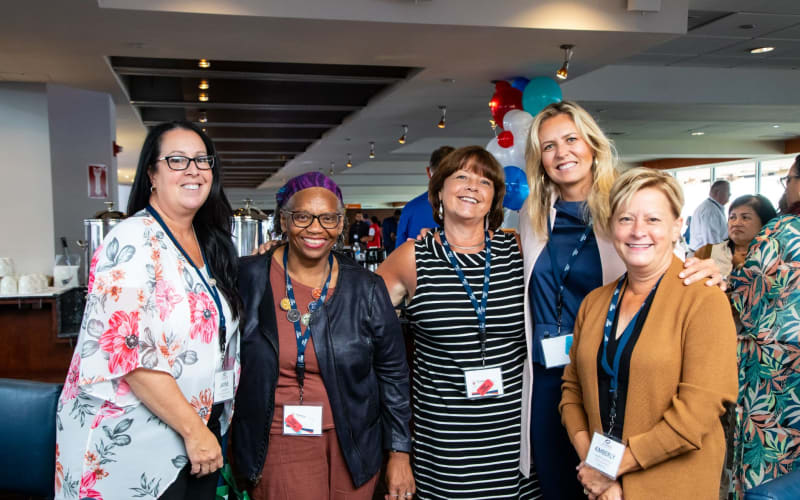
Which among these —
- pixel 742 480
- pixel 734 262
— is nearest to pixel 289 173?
pixel 734 262

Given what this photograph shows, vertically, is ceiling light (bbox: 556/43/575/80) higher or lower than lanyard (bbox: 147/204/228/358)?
higher

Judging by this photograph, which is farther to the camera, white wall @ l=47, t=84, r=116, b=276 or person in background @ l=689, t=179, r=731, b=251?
person in background @ l=689, t=179, r=731, b=251

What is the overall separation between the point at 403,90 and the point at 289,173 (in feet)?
29.0

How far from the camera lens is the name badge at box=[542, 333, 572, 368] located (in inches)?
73.2

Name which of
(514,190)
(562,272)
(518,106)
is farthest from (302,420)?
(518,106)

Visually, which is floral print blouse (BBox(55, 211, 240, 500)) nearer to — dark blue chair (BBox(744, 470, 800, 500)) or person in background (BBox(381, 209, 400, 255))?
dark blue chair (BBox(744, 470, 800, 500))

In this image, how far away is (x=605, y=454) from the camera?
148cm

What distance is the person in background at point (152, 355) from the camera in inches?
56.1

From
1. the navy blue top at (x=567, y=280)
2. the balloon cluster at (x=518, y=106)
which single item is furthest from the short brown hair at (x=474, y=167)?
the balloon cluster at (x=518, y=106)

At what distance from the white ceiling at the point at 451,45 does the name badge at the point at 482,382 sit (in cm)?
314

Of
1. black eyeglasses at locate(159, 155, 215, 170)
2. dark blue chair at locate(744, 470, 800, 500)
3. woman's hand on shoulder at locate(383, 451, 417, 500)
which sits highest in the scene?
black eyeglasses at locate(159, 155, 215, 170)

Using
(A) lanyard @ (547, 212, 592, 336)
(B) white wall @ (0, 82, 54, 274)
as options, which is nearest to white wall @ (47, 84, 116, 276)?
(B) white wall @ (0, 82, 54, 274)

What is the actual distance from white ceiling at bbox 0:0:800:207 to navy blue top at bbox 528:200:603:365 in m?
2.83

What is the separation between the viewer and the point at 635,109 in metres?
8.35
